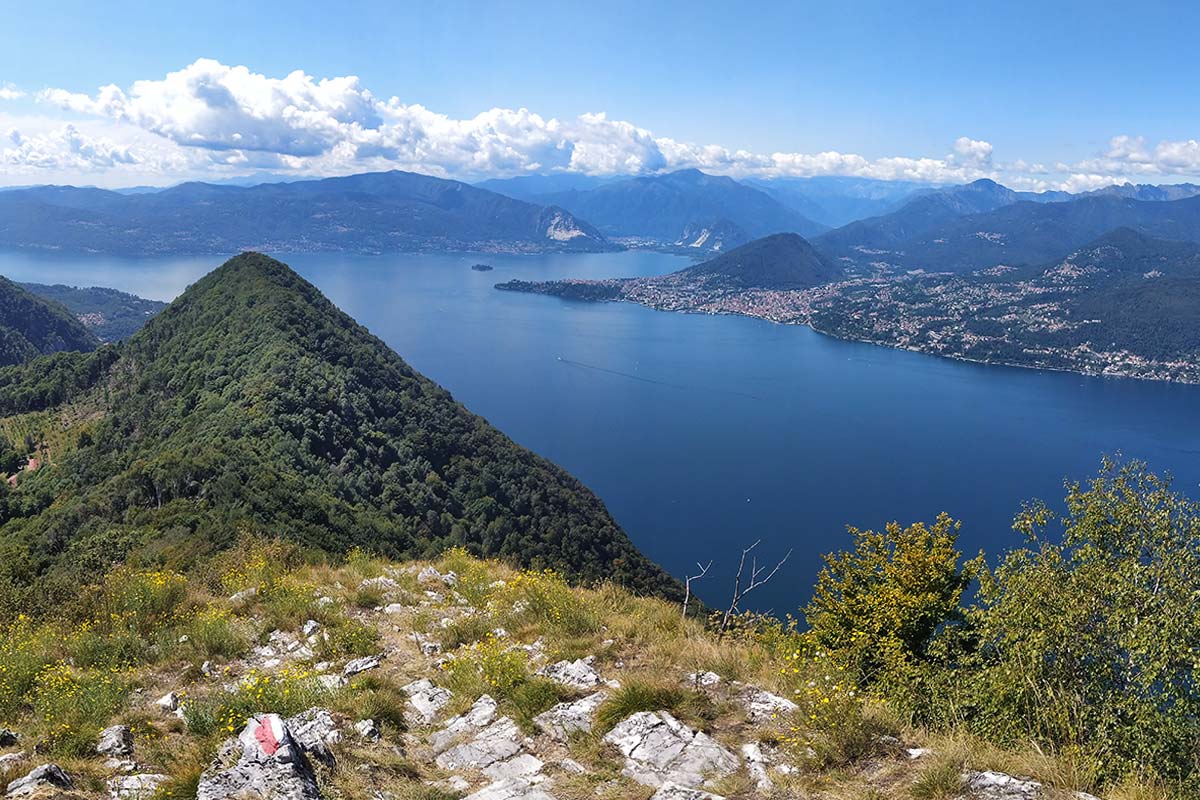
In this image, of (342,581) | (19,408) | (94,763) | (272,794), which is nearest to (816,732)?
(272,794)

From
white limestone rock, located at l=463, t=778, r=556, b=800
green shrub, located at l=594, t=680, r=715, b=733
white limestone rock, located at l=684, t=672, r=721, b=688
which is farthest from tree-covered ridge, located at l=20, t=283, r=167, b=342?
white limestone rock, located at l=463, t=778, r=556, b=800

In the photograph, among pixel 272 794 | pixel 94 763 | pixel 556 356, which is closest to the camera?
pixel 272 794

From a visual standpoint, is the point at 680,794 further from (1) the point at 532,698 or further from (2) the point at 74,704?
(2) the point at 74,704

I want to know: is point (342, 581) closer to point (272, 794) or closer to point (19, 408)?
point (272, 794)

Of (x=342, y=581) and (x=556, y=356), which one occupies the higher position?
(x=342, y=581)

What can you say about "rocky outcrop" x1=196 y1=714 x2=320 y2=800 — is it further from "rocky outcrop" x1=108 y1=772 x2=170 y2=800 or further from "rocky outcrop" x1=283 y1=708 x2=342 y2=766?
"rocky outcrop" x1=108 y1=772 x2=170 y2=800

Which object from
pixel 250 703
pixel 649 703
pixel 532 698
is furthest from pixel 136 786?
pixel 649 703
